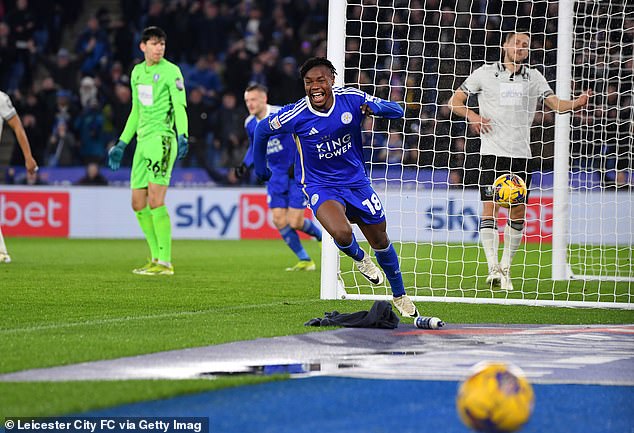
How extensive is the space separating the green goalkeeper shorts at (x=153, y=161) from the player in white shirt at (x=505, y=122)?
10.4 ft

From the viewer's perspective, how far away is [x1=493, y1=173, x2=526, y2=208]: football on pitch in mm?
9727

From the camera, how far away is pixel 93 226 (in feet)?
65.8

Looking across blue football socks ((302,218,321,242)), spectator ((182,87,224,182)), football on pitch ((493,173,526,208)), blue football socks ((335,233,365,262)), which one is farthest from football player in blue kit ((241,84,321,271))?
spectator ((182,87,224,182))

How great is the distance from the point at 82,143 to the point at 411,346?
1579 cm

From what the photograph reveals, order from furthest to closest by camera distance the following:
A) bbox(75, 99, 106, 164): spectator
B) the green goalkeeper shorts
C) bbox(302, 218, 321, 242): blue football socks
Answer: bbox(75, 99, 106, 164): spectator, bbox(302, 218, 321, 242): blue football socks, the green goalkeeper shorts

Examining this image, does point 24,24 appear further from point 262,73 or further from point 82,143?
point 262,73

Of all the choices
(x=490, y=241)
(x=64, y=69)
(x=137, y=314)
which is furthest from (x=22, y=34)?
(x=137, y=314)

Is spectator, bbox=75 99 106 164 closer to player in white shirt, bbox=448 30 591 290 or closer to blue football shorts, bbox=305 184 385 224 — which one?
player in white shirt, bbox=448 30 591 290

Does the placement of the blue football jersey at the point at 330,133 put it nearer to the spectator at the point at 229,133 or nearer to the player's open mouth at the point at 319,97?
the player's open mouth at the point at 319,97

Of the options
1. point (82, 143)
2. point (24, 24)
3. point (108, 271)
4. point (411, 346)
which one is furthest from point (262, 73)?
point (411, 346)

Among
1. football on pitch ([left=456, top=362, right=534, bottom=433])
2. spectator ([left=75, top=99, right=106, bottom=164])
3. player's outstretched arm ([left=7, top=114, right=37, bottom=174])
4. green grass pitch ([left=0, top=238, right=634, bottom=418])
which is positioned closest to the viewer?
football on pitch ([left=456, top=362, right=534, bottom=433])

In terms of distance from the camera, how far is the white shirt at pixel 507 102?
33.3 feet

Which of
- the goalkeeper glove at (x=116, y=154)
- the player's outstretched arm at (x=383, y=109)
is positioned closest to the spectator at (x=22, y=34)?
the goalkeeper glove at (x=116, y=154)

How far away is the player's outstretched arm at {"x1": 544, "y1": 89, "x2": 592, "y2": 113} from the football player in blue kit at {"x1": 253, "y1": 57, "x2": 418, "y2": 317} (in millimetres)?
2491
